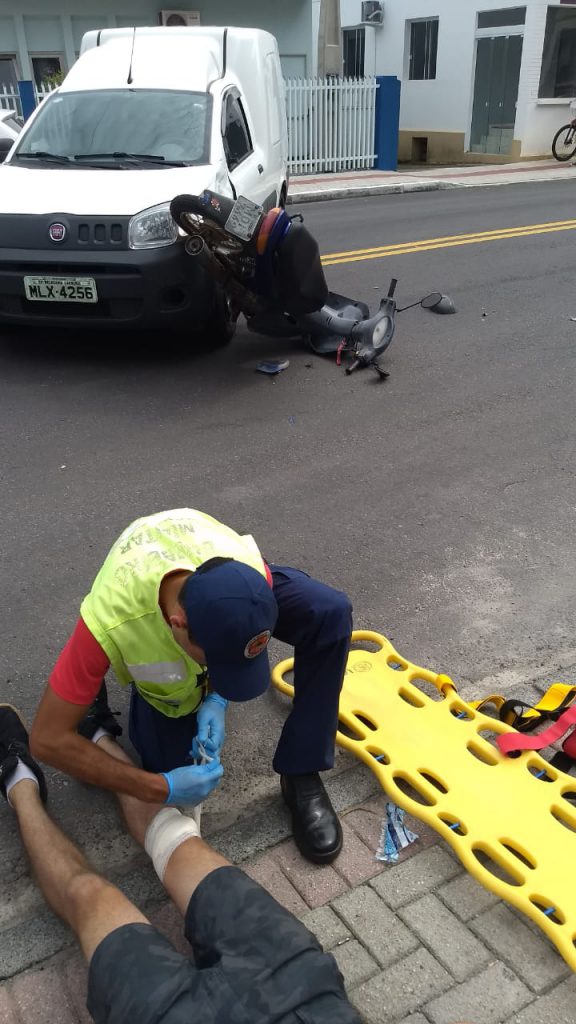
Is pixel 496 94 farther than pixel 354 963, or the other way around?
pixel 496 94

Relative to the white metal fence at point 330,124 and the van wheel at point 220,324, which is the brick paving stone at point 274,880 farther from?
the white metal fence at point 330,124

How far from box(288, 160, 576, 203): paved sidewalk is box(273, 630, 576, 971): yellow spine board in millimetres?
12767

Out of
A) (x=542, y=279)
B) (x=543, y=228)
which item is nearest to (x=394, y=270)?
(x=542, y=279)

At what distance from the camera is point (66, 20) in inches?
736

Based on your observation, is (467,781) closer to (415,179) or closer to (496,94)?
(415,179)

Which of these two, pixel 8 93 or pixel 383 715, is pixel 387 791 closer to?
pixel 383 715

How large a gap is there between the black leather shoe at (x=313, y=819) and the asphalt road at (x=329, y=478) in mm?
147

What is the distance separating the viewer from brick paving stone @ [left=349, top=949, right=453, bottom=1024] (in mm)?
1952

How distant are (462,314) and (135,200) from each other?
3.15m

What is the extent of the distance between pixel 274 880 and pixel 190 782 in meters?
0.36

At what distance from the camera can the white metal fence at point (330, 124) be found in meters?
17.1

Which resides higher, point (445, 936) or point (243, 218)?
point (243, 218)

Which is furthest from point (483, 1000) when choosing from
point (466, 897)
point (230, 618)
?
point (230, 618)

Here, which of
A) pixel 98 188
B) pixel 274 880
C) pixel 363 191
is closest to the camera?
pixel 274 880
